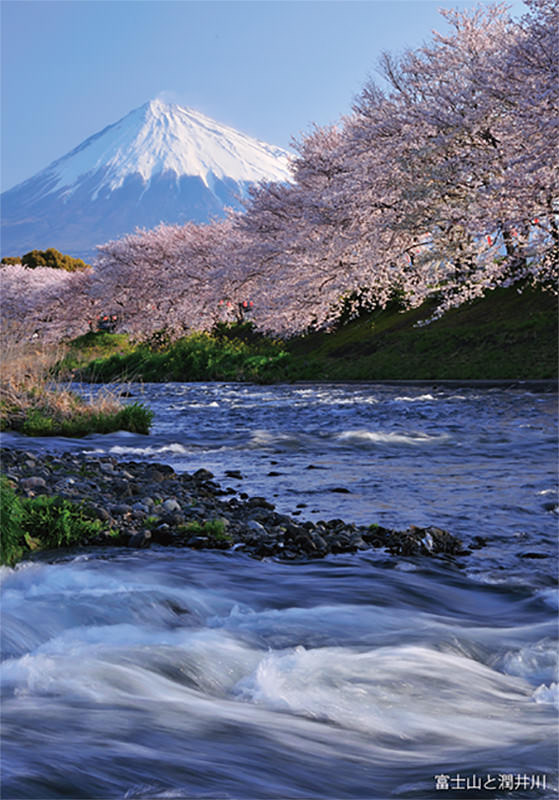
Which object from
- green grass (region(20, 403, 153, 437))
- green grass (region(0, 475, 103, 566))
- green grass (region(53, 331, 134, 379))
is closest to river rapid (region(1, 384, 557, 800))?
green grass (region(0, 475, 103, 566))

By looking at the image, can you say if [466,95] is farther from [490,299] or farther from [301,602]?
[301,602]

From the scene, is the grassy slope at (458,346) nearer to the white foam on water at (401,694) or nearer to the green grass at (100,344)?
the green grass at (100,344)

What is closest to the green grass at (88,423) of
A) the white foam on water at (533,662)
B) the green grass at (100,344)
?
the white foam on water at (533,662)

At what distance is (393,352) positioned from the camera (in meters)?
29.0

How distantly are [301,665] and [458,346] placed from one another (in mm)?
22242

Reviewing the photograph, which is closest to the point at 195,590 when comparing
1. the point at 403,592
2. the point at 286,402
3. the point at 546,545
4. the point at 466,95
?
the point at 403,592

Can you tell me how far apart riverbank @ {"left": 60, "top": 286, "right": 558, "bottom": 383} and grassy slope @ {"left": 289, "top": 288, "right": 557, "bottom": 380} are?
0.12ft

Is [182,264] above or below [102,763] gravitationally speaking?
above

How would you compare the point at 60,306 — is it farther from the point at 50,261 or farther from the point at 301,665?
the point at 301,665

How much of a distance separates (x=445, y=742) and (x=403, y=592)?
7.80 feet

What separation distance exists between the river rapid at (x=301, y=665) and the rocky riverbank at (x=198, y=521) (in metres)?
0.30

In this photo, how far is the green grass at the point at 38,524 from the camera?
738 centimetres

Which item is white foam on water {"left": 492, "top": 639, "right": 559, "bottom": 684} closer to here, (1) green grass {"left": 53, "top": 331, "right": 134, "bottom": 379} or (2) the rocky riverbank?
(2) the rocky riverbank

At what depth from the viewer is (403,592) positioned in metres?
6.59
